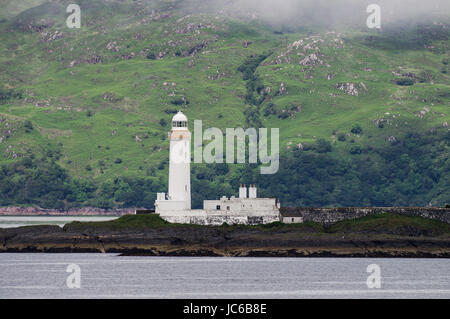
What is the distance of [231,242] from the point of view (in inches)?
3499

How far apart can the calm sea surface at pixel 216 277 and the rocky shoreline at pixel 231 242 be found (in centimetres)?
113

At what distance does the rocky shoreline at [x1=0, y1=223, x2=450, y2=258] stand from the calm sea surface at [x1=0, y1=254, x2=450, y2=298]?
3.72ft

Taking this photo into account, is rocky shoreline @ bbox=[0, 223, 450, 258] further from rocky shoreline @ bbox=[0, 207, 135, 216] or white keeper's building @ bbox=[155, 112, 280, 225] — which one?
rocky shoreline @ bbox=[0, 207, 135, 216]

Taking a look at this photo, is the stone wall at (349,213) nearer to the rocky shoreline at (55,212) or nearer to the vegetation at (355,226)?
the vegetation at (355,226)

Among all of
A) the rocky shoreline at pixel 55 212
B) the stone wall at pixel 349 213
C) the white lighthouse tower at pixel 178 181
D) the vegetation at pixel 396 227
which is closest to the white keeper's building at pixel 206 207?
the white lighthouse tower at pixel 178 181

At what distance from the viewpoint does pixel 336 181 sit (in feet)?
626

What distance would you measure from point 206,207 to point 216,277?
19.1 metres

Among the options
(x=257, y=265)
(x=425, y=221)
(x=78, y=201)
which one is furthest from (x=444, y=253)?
(x=78, y=201)

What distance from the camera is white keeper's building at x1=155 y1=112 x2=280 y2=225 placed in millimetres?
95438

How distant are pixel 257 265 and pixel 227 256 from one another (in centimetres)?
460

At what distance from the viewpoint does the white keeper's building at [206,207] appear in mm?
95438
